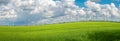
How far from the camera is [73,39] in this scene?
30391 mm

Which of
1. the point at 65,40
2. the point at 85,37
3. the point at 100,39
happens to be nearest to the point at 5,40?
the point at 65,40

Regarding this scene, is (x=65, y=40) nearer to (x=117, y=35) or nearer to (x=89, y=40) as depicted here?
(x=89, y=40)

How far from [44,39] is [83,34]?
5.31 meters

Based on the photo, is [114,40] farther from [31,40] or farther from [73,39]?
[31,40]

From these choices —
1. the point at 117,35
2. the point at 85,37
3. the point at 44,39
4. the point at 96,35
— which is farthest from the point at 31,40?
the point at 117,35

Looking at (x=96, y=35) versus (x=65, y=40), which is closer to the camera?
(x=65, y=40)

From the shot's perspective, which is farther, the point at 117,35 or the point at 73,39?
the point at 117,35

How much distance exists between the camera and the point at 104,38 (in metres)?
31.6

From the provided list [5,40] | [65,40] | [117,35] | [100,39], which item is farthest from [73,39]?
[5,40]

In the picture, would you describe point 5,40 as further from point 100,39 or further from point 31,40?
point 100,39

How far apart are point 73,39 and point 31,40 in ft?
17.1

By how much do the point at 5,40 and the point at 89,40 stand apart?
10510mm

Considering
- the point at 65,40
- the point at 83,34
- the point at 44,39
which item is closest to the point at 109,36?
the point at 83,34

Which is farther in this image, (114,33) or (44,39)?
(114,33)
